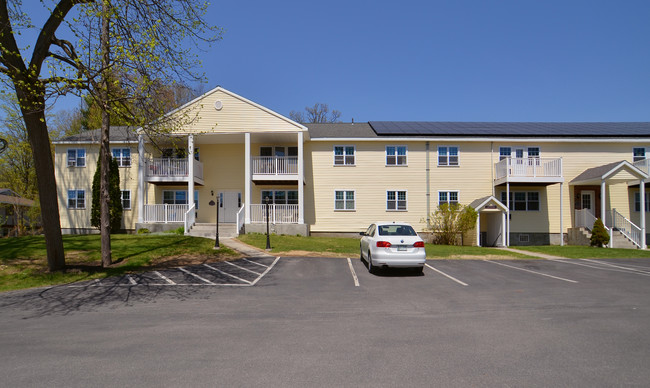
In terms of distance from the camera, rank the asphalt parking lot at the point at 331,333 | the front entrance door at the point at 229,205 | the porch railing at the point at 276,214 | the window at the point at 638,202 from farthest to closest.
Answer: the front entrance door at the point at 229,205 → the window at the point at 638,202 → the porch railing at the point at 276,214 → the asphalt parking lot at the point at 331,333

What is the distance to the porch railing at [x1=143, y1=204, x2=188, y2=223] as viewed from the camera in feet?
→ 73.9

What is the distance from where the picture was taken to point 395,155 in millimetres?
24688

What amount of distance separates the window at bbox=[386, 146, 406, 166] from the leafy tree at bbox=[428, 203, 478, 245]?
13.2ft

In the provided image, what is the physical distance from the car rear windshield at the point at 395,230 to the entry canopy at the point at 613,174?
16.8 meters

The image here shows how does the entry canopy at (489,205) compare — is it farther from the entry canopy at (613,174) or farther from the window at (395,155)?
the entry canopy at (613,174)

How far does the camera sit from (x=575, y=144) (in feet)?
80.3

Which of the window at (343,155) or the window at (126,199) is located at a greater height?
the window at (343,155)

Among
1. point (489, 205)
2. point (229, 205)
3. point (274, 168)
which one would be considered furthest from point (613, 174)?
point (229, 205)

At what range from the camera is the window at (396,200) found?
80.2 feet

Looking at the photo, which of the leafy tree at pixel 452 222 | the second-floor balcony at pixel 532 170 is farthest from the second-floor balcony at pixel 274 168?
the second-floor balcony at pixel 532 170

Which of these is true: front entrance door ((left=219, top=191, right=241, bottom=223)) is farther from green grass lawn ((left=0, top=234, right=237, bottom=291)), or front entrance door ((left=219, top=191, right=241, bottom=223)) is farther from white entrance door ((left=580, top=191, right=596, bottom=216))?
white entrance door ((left=580, top=191, right=596, bottom=216))

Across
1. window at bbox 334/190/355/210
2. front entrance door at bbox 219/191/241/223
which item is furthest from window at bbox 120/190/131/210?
window at bbox 334/190/355/210

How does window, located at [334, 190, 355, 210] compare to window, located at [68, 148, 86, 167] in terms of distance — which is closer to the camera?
window, located at [334, 190, 355, 210]

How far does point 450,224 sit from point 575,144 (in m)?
10.4
